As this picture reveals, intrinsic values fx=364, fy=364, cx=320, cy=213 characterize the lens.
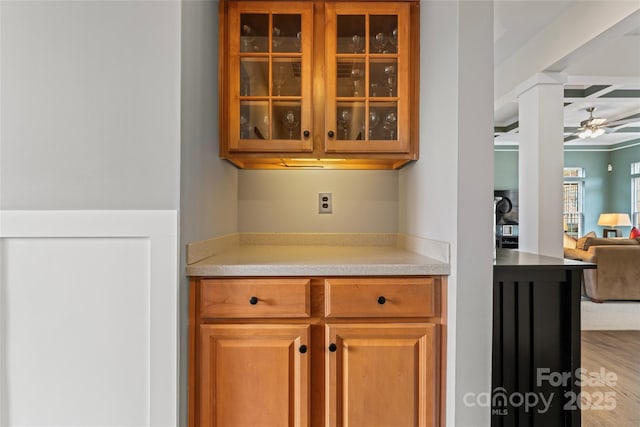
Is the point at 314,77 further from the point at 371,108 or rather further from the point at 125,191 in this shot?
the point at 125,191

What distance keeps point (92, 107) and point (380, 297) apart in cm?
121

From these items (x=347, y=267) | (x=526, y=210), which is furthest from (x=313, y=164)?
(x=526, y=210)

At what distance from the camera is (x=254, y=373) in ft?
4.32

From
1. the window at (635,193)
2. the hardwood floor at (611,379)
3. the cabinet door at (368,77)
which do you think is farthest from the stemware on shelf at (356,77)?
the window at (635,193)

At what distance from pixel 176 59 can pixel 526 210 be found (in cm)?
303

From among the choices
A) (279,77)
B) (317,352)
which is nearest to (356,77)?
(279,77)

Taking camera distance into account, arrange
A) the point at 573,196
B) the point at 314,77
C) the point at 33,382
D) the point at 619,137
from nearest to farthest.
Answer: the point at 33,382
the point at 314,77
the point at 619,137
the point at 573,196

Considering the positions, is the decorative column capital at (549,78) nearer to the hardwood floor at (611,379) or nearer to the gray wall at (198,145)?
the hardwood floor at (611,379)

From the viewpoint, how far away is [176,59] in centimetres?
125

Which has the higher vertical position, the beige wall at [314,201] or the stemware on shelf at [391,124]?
the stemware on shelf at [391,124]

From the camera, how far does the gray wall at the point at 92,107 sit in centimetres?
124

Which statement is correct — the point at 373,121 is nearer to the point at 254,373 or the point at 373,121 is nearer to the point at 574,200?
the point at 254,373

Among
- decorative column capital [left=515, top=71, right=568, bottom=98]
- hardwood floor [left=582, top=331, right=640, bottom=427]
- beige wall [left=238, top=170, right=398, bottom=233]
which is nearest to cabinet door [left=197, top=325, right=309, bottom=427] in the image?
beige wall [left=238, top=170, right=398, bottom=233]

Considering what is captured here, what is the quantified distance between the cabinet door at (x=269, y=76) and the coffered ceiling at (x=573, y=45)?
1706 millimetres
